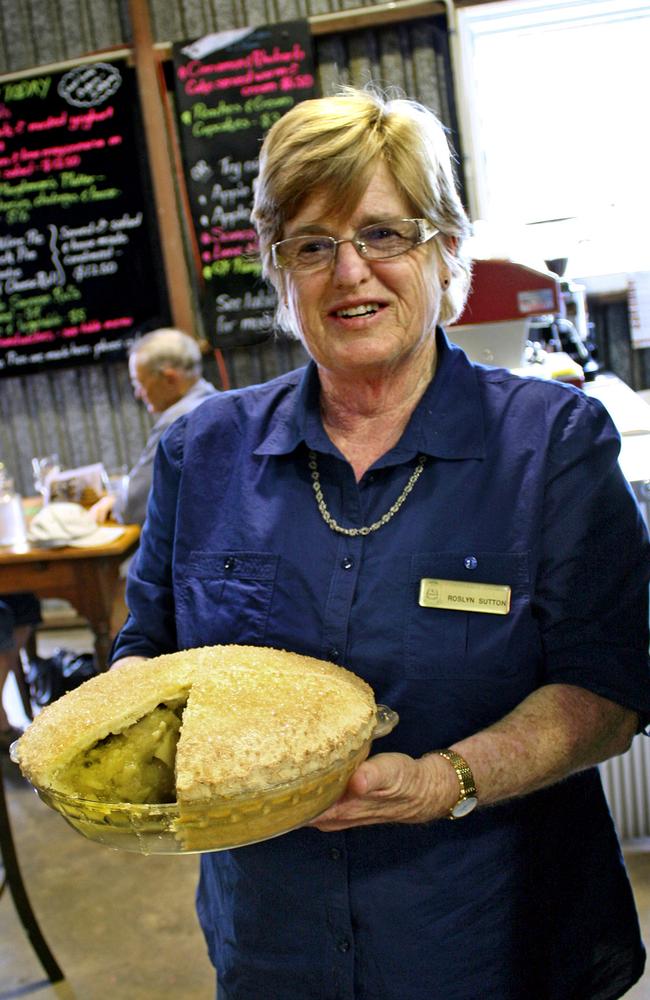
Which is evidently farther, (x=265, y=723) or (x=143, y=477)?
(x=143, y=477)

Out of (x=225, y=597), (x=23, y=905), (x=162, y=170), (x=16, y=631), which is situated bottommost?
(x=23, y=905)

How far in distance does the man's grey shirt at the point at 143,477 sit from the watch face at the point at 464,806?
7.75 ft

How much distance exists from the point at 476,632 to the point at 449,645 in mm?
35

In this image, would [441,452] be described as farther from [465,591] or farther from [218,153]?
[218,153]

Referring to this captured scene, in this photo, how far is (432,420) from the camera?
4.00 ft

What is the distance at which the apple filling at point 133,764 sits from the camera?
38.8 inches

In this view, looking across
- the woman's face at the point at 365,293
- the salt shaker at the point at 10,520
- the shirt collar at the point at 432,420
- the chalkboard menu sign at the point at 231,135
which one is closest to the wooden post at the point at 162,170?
the chalkboard menu sign at the point at 231,135

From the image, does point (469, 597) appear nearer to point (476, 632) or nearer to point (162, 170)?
point (476, 632)

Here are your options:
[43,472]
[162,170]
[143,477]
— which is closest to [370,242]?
[143,477]

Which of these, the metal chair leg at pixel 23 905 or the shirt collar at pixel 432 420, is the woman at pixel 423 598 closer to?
the shirt collar at pixel 432 420

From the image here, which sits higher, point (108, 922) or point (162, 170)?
→ point (162, 170)

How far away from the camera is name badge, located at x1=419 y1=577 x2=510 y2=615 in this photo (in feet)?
3.67

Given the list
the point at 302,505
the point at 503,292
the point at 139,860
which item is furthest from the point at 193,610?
the point at 139,860

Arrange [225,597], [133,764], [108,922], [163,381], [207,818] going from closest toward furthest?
[207,818], [133,764], [225,597], [108,922], [163,381]
